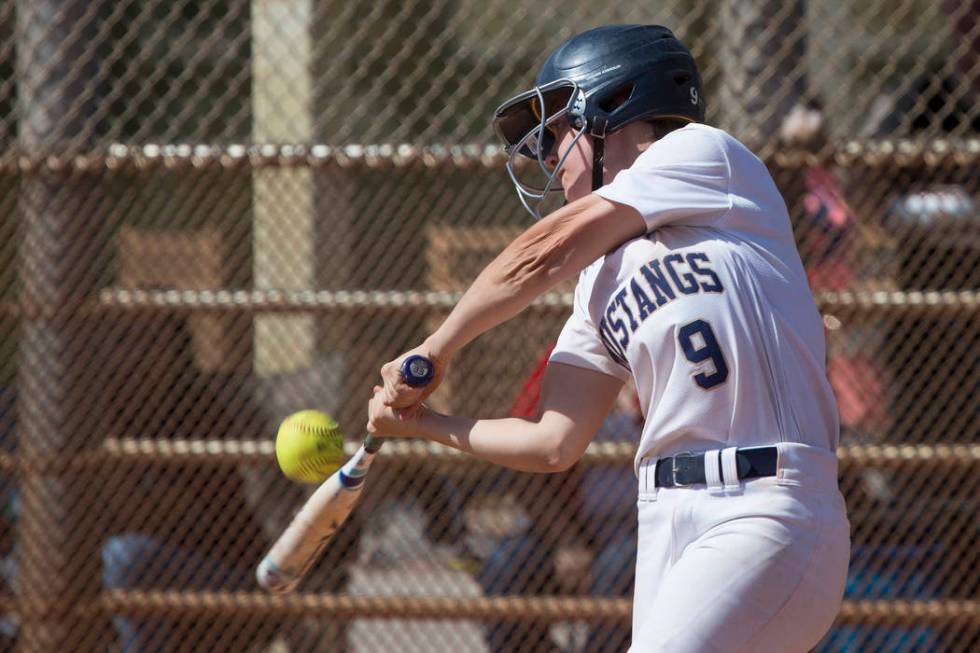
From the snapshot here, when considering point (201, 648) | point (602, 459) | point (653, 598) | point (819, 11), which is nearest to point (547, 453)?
point (653, 598)

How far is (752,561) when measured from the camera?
2.21m

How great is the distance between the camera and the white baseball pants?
2.19 metres

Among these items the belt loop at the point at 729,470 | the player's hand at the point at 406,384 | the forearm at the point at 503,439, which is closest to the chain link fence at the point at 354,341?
the forearm at the point at 503,439

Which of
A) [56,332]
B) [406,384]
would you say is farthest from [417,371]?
[56,332]

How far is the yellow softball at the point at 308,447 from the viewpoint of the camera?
2852 mm

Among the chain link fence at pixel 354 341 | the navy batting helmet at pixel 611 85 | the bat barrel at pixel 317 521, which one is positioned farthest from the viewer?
the chain link fence at pixel 354 341

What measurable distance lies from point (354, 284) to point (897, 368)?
2.01 meters

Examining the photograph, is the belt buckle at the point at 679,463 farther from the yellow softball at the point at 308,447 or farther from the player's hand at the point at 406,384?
the yellow softball at the point at 308,447

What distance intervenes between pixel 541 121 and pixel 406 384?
Answer: 643 millimetres

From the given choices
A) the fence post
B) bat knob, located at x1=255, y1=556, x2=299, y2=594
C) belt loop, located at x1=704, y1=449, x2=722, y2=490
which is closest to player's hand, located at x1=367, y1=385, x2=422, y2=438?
bat knob, located at x1=255, y1=556, x2=299, y2=594

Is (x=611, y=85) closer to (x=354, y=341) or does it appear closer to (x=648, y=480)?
(x=648, y=480)

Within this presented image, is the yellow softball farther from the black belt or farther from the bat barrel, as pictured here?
the black belt

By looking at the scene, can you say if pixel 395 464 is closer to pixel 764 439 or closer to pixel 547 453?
pixel 547 453

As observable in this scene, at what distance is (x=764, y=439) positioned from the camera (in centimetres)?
229
